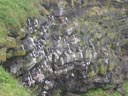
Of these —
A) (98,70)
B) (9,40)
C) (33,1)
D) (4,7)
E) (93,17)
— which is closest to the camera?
(9,40)

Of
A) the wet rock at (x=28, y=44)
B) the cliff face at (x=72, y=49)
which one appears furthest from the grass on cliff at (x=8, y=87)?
the wet rock at (x=28, y=44)

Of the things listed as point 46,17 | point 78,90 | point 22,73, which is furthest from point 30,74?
point 78,90

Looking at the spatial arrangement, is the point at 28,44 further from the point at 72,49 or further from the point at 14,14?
the point at 72,49

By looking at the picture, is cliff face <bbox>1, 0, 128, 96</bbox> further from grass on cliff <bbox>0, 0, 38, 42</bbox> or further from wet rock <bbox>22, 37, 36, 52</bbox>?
grass on cliff <bbox>0, 0, 38, 42</bbox>

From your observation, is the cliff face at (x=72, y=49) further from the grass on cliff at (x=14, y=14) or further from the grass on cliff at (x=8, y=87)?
the grass on cliff at (x=8, y=87)

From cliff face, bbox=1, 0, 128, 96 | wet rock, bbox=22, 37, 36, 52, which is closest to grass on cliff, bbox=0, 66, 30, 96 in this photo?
cliff face, bbox=1, 0, 128, 96

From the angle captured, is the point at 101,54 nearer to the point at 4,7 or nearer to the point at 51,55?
the point at 51,55
